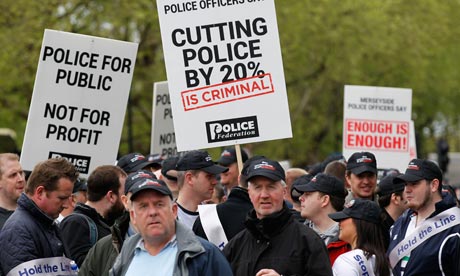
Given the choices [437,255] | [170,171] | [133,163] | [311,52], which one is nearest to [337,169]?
[170,171]

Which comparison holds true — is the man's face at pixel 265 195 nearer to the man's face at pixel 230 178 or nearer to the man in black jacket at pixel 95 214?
the man in black jacket at pixel 95 214

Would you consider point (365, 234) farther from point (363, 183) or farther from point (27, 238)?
point (363, 183)

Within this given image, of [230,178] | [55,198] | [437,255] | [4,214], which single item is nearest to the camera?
[55,198]

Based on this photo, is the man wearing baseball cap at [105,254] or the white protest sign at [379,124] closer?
the man wearing baseball cap at [105,254]

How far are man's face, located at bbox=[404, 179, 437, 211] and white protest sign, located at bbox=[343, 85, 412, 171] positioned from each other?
266 inches

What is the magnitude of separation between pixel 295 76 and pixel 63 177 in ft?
81.1

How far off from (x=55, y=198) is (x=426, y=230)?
2.79 m

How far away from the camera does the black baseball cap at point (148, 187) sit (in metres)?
7.62

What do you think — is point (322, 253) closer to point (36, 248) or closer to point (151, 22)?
point (36, 248)

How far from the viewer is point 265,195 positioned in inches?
344

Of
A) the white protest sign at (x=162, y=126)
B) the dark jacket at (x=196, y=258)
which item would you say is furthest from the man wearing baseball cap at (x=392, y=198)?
the white protest sign at (x=162, y=126)

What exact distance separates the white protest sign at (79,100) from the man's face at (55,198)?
3.29m

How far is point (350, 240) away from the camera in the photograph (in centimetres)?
942

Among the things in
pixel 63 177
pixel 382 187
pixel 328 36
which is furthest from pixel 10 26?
pixel 63 177
